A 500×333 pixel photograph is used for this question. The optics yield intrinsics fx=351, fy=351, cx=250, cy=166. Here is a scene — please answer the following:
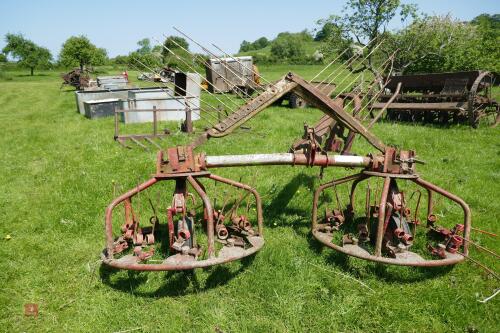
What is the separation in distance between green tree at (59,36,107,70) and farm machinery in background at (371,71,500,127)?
5129 cm

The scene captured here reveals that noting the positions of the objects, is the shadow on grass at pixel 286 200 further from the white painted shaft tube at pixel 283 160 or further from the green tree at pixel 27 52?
the green tree at pixel 27 52

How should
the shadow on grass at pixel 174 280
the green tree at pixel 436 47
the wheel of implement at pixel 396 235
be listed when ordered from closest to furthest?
1. the wheel of implement at pixel 396 235
2. the shadow on grass at pixel 174 280
3. the green tree at pixel 436 47

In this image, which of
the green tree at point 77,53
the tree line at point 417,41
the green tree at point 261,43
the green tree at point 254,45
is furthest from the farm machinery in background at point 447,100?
the green tree at point 261,43

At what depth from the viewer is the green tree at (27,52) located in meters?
58.9

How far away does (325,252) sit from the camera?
413 cm

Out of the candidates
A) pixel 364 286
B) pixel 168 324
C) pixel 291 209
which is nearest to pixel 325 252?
pixel 364 286

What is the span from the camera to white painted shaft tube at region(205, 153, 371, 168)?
3543mm

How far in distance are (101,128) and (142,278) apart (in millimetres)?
9006

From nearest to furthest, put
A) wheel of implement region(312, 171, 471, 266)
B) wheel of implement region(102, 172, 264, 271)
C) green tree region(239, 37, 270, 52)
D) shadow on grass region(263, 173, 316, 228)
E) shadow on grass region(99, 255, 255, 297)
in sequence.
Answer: wheel of implement region(102, 172, 264, 271) < wheel of implement region(312, 171, 471, 266) < shadow on grass region(99, 255, 255, 297) < shadow on grass region(263, 173, 316, 228) < green tree region(239, 37, 270, 52)

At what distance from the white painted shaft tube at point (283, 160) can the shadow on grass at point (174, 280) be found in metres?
1.18

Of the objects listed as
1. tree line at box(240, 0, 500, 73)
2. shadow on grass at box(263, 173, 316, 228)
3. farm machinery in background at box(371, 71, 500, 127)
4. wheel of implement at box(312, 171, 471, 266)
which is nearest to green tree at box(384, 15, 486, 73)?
tree line at box(240, 0, 500, 73)

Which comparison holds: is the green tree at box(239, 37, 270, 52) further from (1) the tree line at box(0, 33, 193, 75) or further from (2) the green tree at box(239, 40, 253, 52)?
(1) the tree line at box(0, 33, 193, 75)

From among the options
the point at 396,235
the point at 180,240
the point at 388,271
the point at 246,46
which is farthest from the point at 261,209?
the point at 246,46

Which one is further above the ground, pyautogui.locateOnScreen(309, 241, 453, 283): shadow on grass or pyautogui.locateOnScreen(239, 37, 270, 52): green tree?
pyautogui.locateOnScreen(239, 37, 270, 52): green tree
